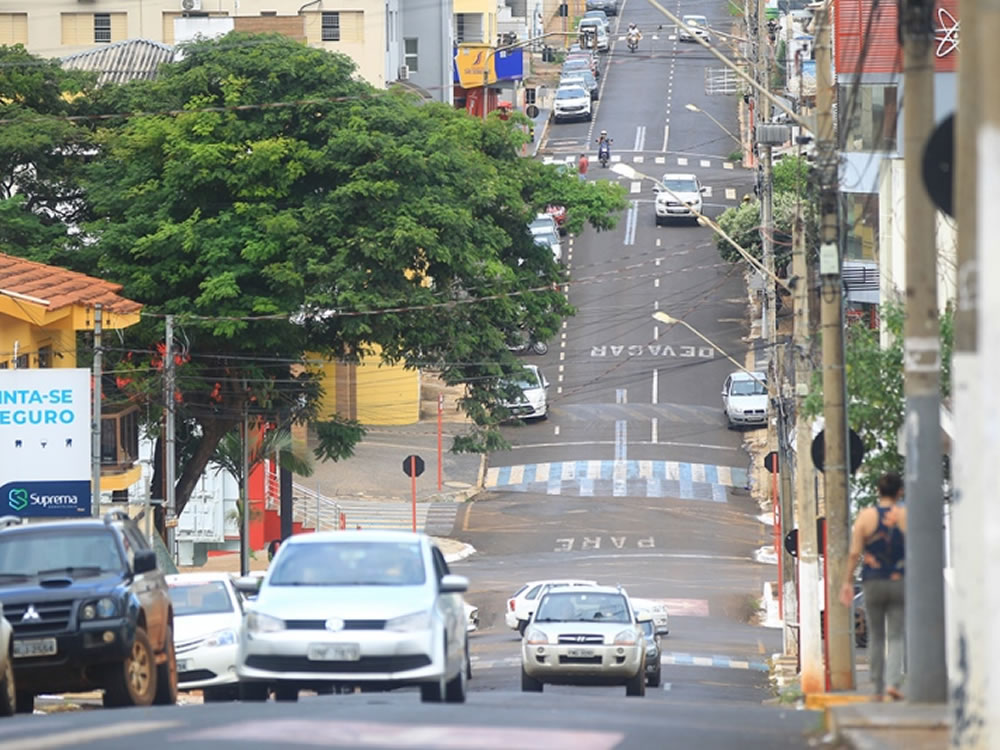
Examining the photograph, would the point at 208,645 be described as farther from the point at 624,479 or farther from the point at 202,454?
the point at 624,479

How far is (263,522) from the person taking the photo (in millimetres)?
58406

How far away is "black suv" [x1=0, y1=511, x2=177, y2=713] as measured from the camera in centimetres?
1834

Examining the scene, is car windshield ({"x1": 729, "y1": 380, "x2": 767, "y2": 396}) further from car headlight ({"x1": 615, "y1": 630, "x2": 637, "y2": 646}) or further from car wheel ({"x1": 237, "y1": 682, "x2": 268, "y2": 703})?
car wheel ({"x1": 237, "y1": 682, "x2": 268, "y2": 703})

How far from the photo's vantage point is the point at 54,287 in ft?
121

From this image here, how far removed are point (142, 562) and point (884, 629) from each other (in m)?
6.96

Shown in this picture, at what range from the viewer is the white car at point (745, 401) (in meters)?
64.7

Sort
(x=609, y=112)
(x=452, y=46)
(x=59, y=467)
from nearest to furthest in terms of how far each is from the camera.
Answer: (x=59, y=467) < (x=452, y=46) < (x=609, y=112)

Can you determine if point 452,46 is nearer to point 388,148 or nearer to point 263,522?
point 263,522

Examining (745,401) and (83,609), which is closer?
(83,609)

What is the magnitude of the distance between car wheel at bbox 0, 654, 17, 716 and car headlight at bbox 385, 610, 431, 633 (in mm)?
3288

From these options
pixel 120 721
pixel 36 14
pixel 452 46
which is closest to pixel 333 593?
pixel 120 721

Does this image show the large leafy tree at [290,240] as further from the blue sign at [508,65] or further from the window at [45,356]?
the blue sign at [508,65]

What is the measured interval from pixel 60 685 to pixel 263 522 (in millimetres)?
39600

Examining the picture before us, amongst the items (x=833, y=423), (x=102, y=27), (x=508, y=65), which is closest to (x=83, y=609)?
(x=833, y=423)
